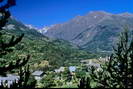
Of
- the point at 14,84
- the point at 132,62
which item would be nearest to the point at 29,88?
the point at 14,84

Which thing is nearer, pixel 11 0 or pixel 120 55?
pixel 11 0

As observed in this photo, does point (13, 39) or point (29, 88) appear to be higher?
point (13, 39)

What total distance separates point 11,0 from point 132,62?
13068 millimetres

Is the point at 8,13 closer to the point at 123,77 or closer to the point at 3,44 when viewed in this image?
the point at 3,44

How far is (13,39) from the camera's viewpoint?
1469 centimetres

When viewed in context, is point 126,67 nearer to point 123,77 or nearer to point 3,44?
point 123,77

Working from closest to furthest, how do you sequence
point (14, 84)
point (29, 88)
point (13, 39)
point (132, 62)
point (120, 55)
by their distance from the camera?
point (29, 88), point (14, 84), point (13, 39), point (132, 62), point (120, 55)

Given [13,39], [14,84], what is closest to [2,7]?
[13,39]

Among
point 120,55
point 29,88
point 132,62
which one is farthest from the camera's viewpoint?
point 120,55

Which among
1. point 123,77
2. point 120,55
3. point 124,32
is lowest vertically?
point 123,77

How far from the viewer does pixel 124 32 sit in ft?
87.8

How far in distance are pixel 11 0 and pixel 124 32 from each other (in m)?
14.2

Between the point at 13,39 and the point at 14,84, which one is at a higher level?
the point at 13,39

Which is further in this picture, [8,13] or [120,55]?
[120,55]
